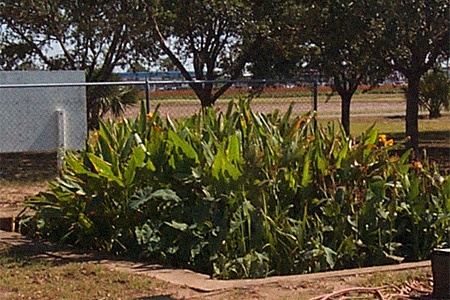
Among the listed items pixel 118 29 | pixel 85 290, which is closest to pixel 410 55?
pixel 118 29

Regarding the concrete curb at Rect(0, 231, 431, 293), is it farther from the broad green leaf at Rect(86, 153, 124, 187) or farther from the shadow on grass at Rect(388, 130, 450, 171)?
the shadow on grass at Rect(388, 130, 450, 171)

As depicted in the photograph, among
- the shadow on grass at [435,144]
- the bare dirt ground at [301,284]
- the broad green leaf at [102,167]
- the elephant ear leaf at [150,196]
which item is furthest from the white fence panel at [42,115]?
the shadow on grass at [435,144]

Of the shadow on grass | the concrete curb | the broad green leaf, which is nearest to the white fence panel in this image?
the concrete curb

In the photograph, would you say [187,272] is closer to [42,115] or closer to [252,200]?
[252,200]

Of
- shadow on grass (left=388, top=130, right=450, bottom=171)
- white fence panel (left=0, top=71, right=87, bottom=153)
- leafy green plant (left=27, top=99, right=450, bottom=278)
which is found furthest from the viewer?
shadow on grass (left=388, top=130, right=450, bottom=171)

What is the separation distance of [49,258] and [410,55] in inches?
421

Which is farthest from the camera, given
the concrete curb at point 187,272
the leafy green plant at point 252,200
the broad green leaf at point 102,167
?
the broad green leaf at point 102,167

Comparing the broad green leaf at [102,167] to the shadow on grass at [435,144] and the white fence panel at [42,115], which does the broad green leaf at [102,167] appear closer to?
the white fence panel at [42,115]

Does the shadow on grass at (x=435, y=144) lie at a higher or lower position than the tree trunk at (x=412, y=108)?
lower

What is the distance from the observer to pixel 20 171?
1590 centimetres

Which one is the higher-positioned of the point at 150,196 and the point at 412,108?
the point at 412,108

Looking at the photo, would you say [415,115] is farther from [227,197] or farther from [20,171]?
[227,197]

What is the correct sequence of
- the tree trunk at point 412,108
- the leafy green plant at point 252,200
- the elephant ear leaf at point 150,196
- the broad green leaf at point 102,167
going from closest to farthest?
1. the leafy green plant at point 252,200
2. the elephant ear leaf at point 150,196
3. the broad green leaf at point 102,167
4. the tree trunk at point 412,108

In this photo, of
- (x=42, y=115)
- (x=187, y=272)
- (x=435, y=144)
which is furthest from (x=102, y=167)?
(x=435, y=144)
